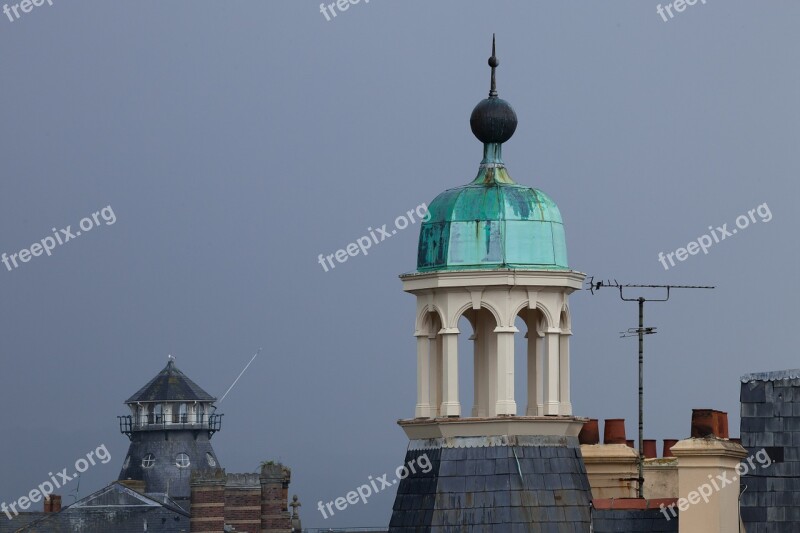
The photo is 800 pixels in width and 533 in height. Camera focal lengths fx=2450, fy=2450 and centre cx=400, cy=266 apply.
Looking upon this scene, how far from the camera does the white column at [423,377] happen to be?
4688cm

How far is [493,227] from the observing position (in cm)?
4616

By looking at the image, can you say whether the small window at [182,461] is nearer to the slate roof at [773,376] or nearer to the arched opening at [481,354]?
the arched opening at [481,354]

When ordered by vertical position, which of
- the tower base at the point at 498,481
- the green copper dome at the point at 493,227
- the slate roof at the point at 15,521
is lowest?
the tower base at the point at 498,481

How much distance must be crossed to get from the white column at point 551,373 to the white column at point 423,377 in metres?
2.26

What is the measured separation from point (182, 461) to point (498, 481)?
9982 centimetres

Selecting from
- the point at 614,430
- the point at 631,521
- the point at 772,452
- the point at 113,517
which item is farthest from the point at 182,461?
the point at 772,452

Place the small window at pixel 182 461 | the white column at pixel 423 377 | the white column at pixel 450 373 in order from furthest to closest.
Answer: the small window at pixel 182 461
the white column at pixel 423 377
the white column at pixel 450 373

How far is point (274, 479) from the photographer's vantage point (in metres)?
117

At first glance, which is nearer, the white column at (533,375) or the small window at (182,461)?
the white column at (533,375)

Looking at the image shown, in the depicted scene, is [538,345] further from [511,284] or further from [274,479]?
[274,479]

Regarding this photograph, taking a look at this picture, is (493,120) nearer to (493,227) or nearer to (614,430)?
(493,227)

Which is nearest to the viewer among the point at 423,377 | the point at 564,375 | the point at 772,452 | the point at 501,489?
the point at 772,452

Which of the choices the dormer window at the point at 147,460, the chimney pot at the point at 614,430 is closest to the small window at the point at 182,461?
the dormer window at the point at 147,460

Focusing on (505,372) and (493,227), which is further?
(493,227)
